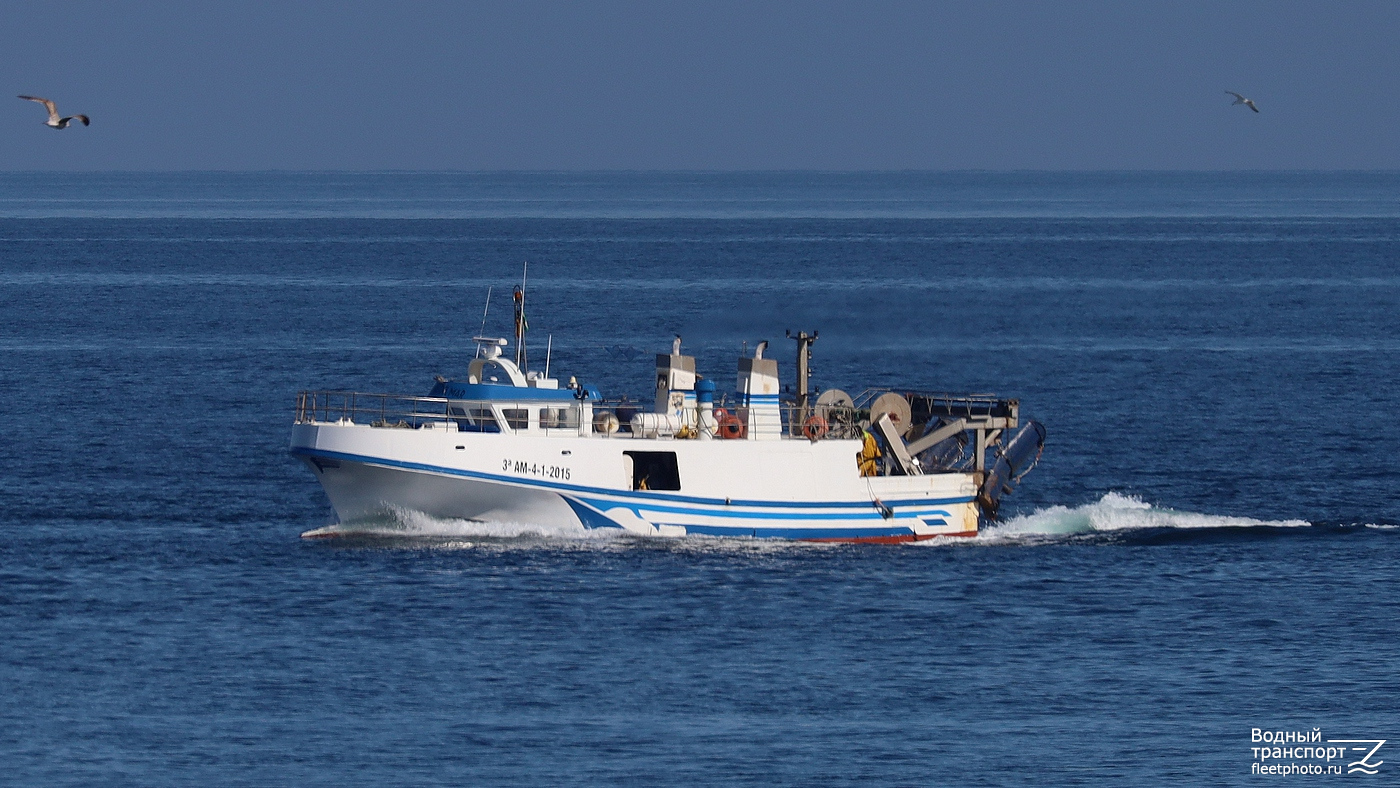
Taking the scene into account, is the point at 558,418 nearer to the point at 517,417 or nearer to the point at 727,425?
the point at 517,417

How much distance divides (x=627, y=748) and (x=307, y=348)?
234ft

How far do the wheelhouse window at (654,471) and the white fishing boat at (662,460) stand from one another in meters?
0.03

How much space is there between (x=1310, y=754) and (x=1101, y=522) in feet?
67.7

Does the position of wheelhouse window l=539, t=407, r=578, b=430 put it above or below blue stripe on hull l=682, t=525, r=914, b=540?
above

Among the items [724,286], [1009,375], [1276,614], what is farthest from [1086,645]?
[724,286]

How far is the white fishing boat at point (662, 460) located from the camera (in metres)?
52.1

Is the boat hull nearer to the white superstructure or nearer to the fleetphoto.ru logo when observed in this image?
the white superstructure

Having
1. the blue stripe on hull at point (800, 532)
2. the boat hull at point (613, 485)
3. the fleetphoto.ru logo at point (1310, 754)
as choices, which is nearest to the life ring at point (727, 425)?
the boat hull at point (613, 485)

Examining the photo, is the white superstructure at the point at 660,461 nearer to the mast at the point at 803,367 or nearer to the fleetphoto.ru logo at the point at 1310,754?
the mast at the point at 803,367

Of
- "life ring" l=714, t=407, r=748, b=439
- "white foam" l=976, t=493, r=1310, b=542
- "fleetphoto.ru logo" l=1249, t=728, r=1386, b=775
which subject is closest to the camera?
"fleetphoto.ru logo" l=1249, t=728, r=1386, b=775

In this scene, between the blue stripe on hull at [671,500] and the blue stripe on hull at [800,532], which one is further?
the blue stripe on hull at [800,532]

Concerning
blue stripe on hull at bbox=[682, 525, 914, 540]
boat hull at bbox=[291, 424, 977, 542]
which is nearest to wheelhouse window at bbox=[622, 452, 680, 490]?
boat hull at bbox=[291, 424, 977, 542]

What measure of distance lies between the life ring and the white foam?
284 inches

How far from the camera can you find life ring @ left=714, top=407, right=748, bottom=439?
54.8 m
